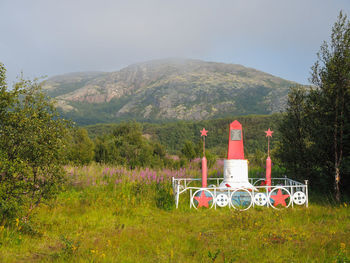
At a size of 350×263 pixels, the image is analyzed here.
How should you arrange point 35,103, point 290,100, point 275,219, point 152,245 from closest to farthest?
point 152,245, point 35,103, point 275,219, point 290,100

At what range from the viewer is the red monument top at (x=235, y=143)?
9.44m

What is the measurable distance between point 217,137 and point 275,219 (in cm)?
4887

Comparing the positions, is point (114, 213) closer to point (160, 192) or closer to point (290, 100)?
point (160, 192)

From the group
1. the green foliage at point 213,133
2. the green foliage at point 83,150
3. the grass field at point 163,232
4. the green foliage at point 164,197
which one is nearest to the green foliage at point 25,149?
the grass field at point 163,232

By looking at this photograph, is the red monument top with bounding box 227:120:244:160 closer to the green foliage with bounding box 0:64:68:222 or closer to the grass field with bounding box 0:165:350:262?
the grass field with bounding box 0:165:350:262

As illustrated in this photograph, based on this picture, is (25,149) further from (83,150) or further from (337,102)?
(83,150)

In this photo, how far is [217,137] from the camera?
55719mm

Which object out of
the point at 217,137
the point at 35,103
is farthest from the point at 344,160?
the point at 217,137

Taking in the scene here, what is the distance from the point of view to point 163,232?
6285 mm

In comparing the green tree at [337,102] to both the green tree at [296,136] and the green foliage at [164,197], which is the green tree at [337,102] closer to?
the green tree at [296,136]

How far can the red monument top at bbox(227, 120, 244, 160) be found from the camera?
9438mm

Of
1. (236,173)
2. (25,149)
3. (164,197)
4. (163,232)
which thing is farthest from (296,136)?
(25,149)

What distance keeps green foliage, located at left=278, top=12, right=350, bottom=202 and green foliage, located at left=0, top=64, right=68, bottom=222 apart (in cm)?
829

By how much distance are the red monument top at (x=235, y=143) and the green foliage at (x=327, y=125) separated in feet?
8.55
